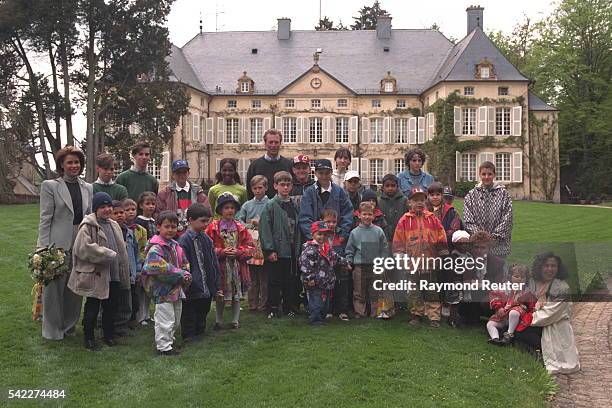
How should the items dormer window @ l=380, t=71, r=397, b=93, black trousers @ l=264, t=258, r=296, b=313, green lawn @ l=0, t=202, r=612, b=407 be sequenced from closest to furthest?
green lawn @ l=0, t=202, r=612, b=407 < black trousers @ l=264, t=258, r=296, b=313 < dormer window @ l=380, t=71, r=397, b=93

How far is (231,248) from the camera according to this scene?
5.82 m

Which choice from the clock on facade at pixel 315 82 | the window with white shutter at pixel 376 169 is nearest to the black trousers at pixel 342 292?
the window with white shutter at pixel 376 169

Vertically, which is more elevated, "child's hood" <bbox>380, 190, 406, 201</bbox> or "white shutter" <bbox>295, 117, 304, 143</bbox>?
"white shutter" <bbox>295, 117, 304, 143</bbox>

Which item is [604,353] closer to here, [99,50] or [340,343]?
[340,343]

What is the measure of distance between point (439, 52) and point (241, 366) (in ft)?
120

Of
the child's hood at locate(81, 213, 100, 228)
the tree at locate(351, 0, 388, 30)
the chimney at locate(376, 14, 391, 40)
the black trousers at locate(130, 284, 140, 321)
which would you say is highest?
the tree at locate(351, 0, 388, 30)

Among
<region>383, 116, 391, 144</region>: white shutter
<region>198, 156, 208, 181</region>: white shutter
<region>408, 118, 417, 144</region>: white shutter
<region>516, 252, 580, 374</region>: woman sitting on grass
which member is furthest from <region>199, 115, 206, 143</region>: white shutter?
<region>516, 252, 580, 374</region>: woman sitting on grass

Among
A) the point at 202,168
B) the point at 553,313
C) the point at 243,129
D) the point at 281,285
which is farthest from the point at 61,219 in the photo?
the point at 243,129

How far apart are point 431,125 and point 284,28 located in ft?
41.1

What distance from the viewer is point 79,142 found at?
24797 millimetres

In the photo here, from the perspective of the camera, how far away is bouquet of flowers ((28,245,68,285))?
5.10m

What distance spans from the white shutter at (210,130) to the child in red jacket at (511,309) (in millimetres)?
A: 33066

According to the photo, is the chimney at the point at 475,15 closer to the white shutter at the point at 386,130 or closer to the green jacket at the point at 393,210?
the white shutter at the point at 386,130

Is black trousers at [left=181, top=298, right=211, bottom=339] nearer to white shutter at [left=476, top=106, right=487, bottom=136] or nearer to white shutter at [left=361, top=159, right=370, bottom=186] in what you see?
white shutter at [left=476, top=106, right=487, bottom=136]
